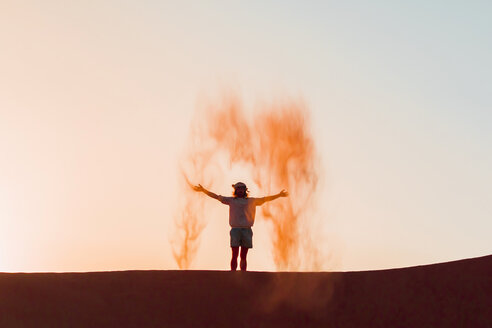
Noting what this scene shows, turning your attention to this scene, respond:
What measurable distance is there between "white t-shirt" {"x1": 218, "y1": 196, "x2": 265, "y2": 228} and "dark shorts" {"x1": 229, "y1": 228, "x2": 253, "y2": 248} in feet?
0.26

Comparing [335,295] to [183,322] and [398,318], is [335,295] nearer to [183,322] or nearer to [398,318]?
[398,318]

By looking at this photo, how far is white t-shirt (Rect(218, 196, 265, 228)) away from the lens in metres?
19.3

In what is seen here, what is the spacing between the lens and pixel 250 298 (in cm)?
1747

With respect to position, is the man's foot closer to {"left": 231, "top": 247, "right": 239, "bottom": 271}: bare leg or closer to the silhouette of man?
the silhouette of man

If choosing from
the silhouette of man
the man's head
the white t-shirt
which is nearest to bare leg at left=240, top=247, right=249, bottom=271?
the silhouette of man

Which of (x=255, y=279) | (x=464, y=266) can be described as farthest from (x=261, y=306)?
(x=464, y=266)

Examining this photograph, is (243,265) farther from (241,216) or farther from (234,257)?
(241,216)

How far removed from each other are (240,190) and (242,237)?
0.86 meters

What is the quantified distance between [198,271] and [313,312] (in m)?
1.91

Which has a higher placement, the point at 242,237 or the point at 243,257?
the point at 242,237

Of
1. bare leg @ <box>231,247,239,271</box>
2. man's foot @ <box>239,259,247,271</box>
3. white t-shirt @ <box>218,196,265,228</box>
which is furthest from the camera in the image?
white t-shirt @ <box>218,196,265,228</box>

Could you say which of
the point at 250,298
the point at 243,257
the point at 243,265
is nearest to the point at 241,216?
the point at 243,257

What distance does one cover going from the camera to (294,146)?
A: 69.1ft

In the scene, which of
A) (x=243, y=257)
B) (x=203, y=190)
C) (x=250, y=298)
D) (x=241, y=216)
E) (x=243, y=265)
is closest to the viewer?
(x=250, y=298)
